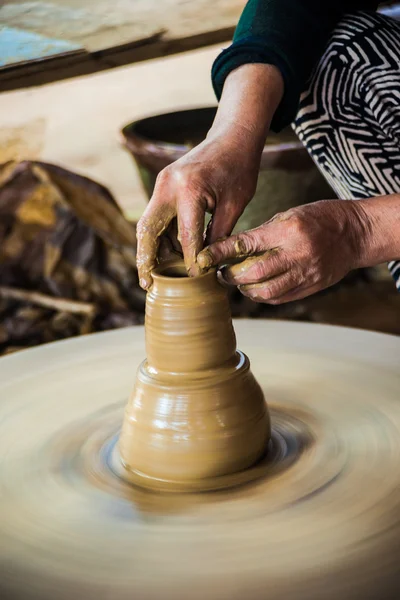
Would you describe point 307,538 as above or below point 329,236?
below

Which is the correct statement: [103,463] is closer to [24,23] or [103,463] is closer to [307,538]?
[307,538]

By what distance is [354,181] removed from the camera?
1449 millimetres

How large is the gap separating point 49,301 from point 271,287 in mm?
1463

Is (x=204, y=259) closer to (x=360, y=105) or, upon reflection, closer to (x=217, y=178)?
(x=217, y=178)

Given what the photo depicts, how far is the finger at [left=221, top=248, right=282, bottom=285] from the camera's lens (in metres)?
0.98

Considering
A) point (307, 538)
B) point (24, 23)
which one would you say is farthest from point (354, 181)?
point (24, 23)

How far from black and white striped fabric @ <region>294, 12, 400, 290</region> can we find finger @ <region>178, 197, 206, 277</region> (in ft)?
1.74

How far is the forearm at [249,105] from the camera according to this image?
1146mm

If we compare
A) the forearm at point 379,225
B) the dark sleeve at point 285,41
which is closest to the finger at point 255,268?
the forearm at point 379,225

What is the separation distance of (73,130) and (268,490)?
224 centimetres

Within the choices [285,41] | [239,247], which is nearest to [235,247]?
[239,247]

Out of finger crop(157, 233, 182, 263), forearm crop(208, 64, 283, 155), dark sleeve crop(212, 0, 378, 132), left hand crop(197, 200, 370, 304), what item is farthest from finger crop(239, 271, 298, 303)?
dark sleeve crop(212, 0, 378, 132)

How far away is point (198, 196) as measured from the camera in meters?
1.00

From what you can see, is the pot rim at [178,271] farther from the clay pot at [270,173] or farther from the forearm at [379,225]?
the clay pot at [270,173]
